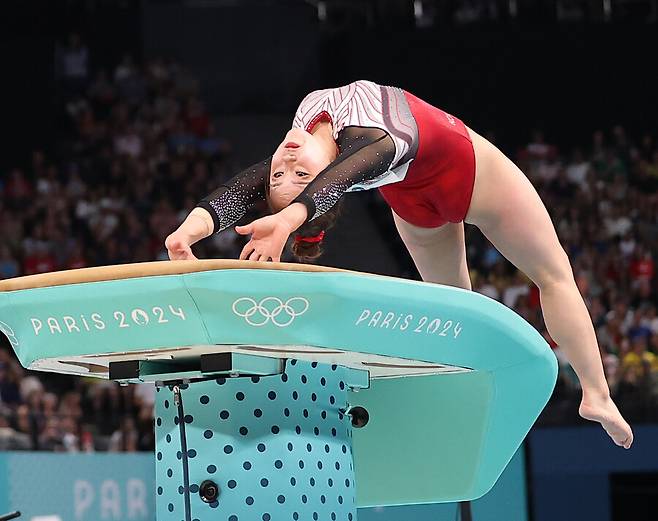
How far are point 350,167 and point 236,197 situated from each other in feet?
1.25

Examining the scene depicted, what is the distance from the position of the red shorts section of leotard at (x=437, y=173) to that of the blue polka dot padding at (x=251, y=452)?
0.81 m

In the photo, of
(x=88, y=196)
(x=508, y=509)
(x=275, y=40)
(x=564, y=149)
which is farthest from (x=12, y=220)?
(x=508, y=509)

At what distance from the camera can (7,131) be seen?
1238 cm

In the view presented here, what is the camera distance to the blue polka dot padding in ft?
7.73

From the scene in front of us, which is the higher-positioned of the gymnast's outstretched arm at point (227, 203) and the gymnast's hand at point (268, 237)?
the gymnast's outstretched arm at point (227, 203)

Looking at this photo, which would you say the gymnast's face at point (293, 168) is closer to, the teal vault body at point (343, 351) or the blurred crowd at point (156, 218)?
the teal vault body at point (343, 351)

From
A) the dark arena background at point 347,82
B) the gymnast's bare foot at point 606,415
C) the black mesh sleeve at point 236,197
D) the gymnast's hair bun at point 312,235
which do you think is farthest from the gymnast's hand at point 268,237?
the dark arena background at point 347,82

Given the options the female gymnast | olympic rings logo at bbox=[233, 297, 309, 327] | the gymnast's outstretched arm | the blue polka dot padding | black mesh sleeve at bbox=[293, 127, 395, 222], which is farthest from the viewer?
the gymnast's outstretched arm

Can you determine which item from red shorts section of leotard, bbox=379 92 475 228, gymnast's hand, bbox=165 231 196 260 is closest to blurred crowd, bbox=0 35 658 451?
red shorts section of leotard, bbox=379 92 475 228

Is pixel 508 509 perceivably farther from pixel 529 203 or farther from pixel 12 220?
pixel 12 220

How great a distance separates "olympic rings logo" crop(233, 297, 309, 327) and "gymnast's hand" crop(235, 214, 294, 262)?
188 mm

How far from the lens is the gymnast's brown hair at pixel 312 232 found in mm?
2777

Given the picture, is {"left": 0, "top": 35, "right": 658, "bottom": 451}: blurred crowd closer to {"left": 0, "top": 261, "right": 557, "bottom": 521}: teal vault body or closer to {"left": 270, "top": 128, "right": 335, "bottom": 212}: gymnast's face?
{"left": 0, "top": 261, "right": 557, "bottom": 521}: teal vault body

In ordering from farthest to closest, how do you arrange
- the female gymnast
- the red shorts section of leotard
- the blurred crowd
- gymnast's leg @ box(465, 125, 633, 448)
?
the blurred crowd < gymnast's leg @ box(465, 125, 633, 448) < the red shorts section of leotard < the female gymnast
